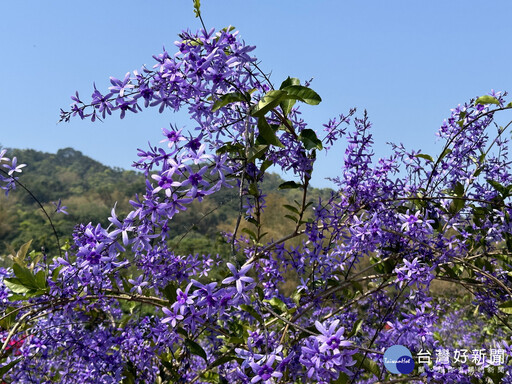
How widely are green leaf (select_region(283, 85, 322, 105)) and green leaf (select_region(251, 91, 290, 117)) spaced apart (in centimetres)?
6

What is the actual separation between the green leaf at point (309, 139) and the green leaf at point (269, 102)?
310 mm

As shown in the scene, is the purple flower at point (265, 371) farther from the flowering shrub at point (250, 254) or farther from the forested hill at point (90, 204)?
the forested hill at point (90, 204)

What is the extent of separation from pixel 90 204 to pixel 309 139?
110 ft

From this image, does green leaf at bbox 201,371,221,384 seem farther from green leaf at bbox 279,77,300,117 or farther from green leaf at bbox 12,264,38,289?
green leaf at bbox 279,77,300,117

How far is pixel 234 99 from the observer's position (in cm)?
163

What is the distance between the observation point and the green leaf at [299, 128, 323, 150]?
1.89 metres

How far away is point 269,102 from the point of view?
1600 mm

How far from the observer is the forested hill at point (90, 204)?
12.9 m

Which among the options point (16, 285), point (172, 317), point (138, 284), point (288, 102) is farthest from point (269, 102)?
point (16, 285)

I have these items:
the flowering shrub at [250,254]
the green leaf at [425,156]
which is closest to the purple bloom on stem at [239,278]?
the flowering shrub at [250,254]

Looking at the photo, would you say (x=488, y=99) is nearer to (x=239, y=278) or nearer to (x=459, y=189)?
(x=459, y=189)

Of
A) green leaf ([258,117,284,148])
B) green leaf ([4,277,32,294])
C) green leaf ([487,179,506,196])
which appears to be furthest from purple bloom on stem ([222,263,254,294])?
green leaf ([487,179,506,196])

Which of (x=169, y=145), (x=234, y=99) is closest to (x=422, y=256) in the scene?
(x=234, y=99)

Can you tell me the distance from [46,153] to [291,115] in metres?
72.4
